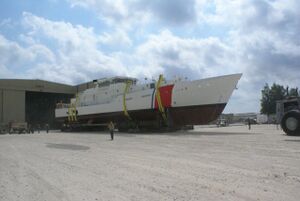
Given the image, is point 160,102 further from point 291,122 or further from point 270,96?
point 270,96

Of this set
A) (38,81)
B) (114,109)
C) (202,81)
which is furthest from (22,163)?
(38,81)

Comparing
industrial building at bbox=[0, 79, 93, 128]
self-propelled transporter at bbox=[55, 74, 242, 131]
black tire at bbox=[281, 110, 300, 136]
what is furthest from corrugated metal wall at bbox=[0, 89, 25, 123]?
black tire at bbox=[281, 110, 300, 136]

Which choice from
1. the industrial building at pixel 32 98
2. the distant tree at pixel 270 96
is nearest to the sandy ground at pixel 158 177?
the industrial building at pixel 32 98

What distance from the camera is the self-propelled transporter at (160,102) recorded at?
1093 inches

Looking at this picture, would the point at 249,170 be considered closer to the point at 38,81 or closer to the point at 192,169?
the point at 192,169

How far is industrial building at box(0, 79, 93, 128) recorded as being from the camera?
54.5 meters

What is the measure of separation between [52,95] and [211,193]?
61.4 metres

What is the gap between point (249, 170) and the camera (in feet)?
32.0

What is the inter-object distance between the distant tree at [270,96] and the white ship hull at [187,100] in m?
78.0

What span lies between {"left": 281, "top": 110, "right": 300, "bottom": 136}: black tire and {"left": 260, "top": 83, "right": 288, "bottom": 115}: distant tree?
8363 centimetres

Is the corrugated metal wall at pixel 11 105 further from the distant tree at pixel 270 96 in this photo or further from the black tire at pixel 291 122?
the distant tree at pixel 270 96

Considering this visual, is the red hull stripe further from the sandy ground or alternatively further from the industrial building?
the industrial building

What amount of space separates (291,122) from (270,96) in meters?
88.2

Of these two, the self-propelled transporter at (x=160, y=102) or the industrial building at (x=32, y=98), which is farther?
the industrial building at (x=32, y=98)
